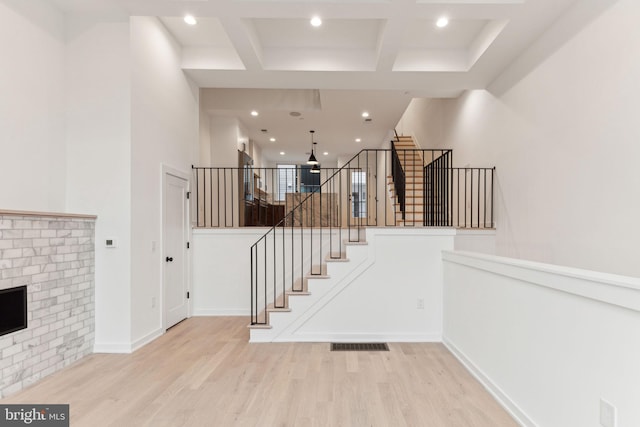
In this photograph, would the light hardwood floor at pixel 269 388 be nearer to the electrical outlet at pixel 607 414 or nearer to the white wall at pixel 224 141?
the electrical outlet at pixel 607 414

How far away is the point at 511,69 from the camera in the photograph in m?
4.59

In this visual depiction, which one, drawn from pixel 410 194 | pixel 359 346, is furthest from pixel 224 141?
pixel 359 346

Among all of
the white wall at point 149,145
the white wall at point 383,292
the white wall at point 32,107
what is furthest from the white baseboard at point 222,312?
the white wall at point 32,107

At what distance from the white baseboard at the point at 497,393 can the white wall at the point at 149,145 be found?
12.2ft

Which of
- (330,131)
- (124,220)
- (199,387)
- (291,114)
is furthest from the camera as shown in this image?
(330,131)

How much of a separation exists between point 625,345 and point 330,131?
335 inches

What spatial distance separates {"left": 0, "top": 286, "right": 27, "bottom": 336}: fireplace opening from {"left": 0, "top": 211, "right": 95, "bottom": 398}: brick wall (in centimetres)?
4

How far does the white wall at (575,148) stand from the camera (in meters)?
2.78

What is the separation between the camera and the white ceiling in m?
3.47

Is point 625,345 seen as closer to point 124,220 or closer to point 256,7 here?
point 256,7

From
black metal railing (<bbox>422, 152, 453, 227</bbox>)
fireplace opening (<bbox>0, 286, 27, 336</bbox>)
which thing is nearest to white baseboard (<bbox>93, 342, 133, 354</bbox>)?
fireplace opening (<bbox>0, 286, 27, 336</bbox>)

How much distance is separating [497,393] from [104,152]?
4.67 meters

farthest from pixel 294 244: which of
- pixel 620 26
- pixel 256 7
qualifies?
pixel 620 26

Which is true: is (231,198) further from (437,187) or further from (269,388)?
(269,388)
